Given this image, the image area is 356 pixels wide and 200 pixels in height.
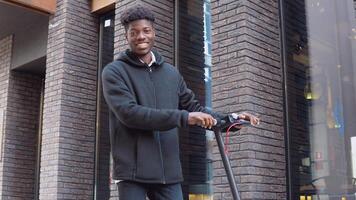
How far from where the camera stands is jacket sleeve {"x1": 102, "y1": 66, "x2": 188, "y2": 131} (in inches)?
101

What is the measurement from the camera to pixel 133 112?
8.47 feet

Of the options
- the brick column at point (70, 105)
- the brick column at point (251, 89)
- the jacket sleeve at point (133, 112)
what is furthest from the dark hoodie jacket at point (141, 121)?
the brick column at point (70, 105)

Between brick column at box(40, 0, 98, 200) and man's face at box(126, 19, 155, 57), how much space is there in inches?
177

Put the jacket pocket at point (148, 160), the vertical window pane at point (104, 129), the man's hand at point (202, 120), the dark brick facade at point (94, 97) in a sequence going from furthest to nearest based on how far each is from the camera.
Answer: the vertical window pane at point (104, 129) → the dark brick facade at point (94, 97) → the jacket pocket at point (148, 160) → the man's hand at point (202, 120)

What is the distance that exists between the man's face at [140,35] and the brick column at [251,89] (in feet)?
7.54

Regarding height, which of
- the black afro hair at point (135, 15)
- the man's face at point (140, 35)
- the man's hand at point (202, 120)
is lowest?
the man's hand at point (202, 120)

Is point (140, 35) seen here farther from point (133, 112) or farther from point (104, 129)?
point (104, 129)

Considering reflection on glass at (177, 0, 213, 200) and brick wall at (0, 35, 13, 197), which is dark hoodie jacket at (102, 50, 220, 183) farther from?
brick wall at (0, 35, 13, 197)

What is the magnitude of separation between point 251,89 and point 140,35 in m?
2.43

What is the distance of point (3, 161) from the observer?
8.52 m

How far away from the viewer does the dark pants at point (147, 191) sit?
8.76 feet

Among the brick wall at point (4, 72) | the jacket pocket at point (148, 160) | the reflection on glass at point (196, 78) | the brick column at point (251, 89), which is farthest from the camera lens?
the brick wall at point (4, 72)

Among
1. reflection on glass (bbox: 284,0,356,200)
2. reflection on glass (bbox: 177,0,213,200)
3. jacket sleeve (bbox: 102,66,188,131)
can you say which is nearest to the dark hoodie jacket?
jacket sleeve (bbox: 102,66,188,131)

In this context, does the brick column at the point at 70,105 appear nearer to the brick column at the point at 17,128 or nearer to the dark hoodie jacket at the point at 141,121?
the brick column at the point at 17,128
